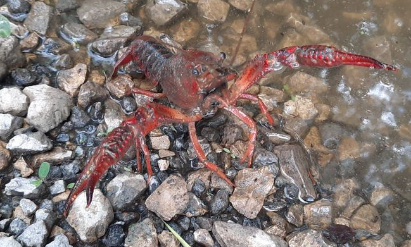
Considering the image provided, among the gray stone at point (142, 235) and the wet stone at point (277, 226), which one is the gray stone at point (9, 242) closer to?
the gray stone at point (142, 235)

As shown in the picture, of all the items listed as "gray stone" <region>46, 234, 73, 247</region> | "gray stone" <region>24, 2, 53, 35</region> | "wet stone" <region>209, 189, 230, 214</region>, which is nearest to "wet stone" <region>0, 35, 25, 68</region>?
"gray stone" <region>24, 2, 53, 35</region>

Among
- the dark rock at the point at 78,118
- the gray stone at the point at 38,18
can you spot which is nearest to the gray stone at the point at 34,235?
the dark rock at the point at 78,118

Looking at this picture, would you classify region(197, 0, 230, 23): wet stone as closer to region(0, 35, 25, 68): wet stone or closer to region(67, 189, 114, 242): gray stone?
region(0, 35, 25, 68): wet stone

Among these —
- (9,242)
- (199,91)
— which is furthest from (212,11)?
(9,242)

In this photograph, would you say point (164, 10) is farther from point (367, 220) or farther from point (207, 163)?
point (367, 220)

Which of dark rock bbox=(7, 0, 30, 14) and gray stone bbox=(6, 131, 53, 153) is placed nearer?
gray stone bbox=(6, 131, 53, 153)

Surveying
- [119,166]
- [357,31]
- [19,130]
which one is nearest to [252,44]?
[357,31]

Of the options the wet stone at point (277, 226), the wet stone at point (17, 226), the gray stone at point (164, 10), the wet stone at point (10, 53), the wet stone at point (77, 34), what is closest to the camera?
the wet stone at point (17, 226)
